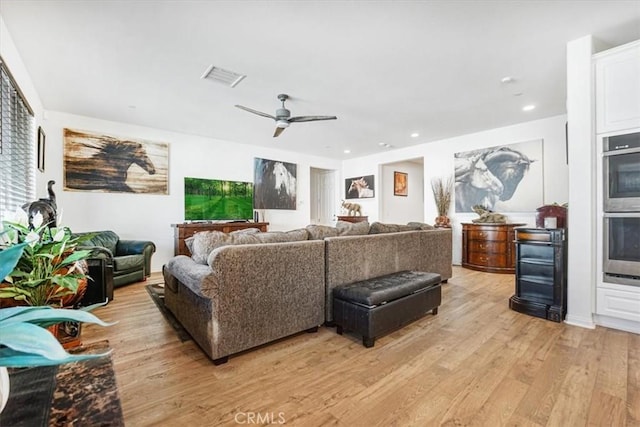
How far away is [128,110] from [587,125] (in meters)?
5.69

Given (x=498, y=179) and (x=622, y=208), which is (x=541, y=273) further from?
(x=498, y=179)

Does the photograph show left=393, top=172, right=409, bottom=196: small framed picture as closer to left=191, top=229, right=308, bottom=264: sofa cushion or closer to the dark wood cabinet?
the dark wood cabinet

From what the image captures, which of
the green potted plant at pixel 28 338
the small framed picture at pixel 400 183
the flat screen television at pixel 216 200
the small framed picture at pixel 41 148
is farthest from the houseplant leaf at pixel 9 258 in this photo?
the small framed picture at pixel 400 183

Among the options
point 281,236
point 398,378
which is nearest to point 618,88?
point 398,378

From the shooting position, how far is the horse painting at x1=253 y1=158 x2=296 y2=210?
6.59 metres

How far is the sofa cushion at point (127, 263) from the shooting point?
3.93 m

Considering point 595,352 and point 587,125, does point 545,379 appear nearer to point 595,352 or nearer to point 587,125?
point 595,352

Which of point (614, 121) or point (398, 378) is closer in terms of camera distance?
point (398, 378)

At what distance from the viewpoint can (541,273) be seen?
2945 mm

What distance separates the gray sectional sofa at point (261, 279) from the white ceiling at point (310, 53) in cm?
176

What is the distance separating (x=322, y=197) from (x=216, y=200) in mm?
3605

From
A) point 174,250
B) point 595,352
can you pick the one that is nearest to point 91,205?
point 174,250

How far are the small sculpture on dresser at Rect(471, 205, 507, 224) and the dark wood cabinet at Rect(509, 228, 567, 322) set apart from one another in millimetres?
2058

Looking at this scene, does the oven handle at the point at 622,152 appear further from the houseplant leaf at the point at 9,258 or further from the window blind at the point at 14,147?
the window blind at the point at 14,147
